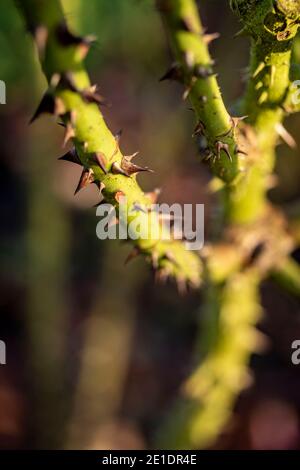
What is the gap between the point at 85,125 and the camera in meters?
0.60

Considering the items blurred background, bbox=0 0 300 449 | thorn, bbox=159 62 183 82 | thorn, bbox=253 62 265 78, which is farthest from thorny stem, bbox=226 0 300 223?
blurred background, bbox=0 0 300 449

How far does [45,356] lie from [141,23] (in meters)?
1.12

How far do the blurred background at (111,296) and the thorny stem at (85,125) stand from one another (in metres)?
0.89

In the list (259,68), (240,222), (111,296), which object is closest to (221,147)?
(259,68)

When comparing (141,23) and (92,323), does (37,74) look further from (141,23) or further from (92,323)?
(92,323)

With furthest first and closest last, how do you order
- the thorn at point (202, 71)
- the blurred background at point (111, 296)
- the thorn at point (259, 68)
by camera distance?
the blurred background at point (111, 296), the thorn at point (259, 68), the thorn at point (202, 71)

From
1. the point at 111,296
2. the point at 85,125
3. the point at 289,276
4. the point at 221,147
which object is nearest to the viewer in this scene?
the point at 85,125

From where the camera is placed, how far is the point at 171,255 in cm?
83

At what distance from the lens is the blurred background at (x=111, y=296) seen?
1.82 meters

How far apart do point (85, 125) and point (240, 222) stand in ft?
1.85

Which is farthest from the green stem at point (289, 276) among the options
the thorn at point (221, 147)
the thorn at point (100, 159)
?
the thorn at point (100, 159)

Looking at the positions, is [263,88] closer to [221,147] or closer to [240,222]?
[221,147]

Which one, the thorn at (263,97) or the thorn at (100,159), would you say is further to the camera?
the thorn at (263,97)

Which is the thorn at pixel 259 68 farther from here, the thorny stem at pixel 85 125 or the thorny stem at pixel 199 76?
the thorny stem at pixel 85 125
